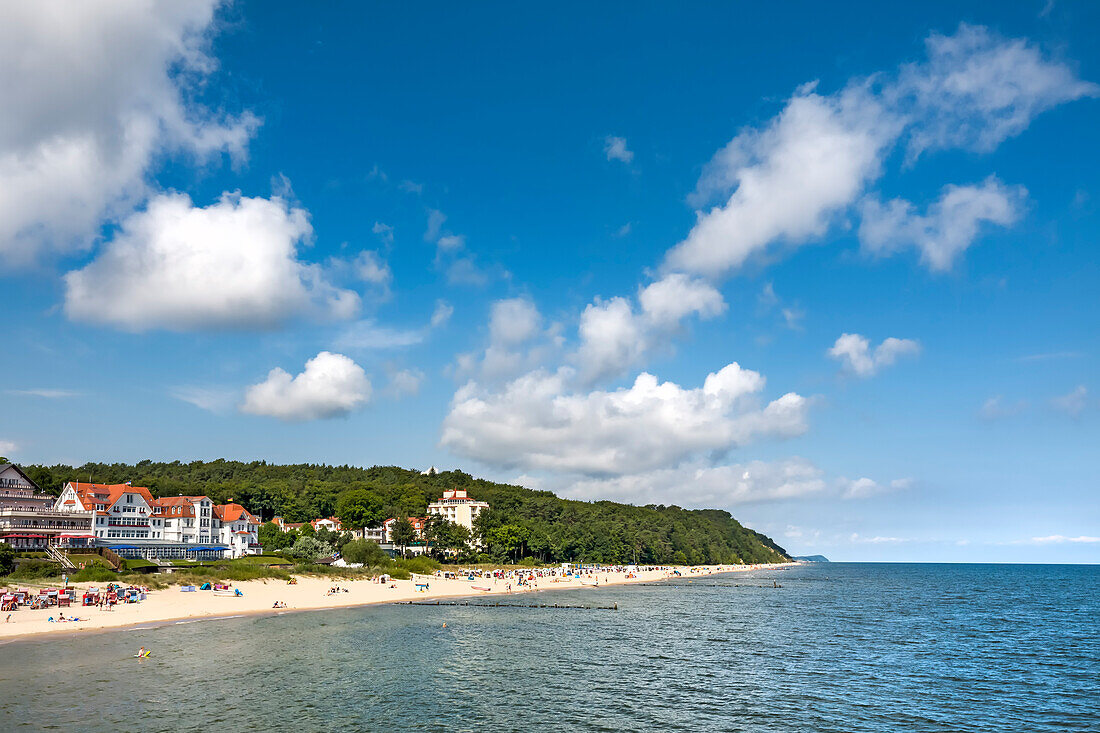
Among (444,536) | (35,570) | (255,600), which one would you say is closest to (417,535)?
(444,536)

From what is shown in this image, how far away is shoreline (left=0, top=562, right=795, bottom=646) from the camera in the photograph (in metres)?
54.8

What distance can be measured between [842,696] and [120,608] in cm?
6207

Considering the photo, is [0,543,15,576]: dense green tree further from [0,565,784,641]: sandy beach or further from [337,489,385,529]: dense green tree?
[337,489,385,529]: dense green tree

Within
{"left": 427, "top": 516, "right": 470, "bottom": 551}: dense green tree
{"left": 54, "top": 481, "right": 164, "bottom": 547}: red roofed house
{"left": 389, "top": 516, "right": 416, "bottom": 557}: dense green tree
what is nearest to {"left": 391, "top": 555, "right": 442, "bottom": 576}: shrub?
{"left": 389, "top": 516, "right": 416, "bottom": 557}: dense green tree

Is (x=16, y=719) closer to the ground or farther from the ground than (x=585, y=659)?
farther from the ground

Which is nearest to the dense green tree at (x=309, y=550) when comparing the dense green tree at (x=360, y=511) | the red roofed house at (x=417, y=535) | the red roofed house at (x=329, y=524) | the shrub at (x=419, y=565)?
the shrub at (x=419, y=565)

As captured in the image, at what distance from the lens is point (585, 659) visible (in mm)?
50469

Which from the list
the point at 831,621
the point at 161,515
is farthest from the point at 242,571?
the point at 831,621

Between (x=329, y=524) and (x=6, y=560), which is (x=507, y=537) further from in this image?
(x=6, y=560)

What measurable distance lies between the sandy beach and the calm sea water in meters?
4.22

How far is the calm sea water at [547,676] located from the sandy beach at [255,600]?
13.9 ft

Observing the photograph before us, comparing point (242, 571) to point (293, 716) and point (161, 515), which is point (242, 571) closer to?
point (161, 515)

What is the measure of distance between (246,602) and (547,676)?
4792cm

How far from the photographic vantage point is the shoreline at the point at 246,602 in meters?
54.8
